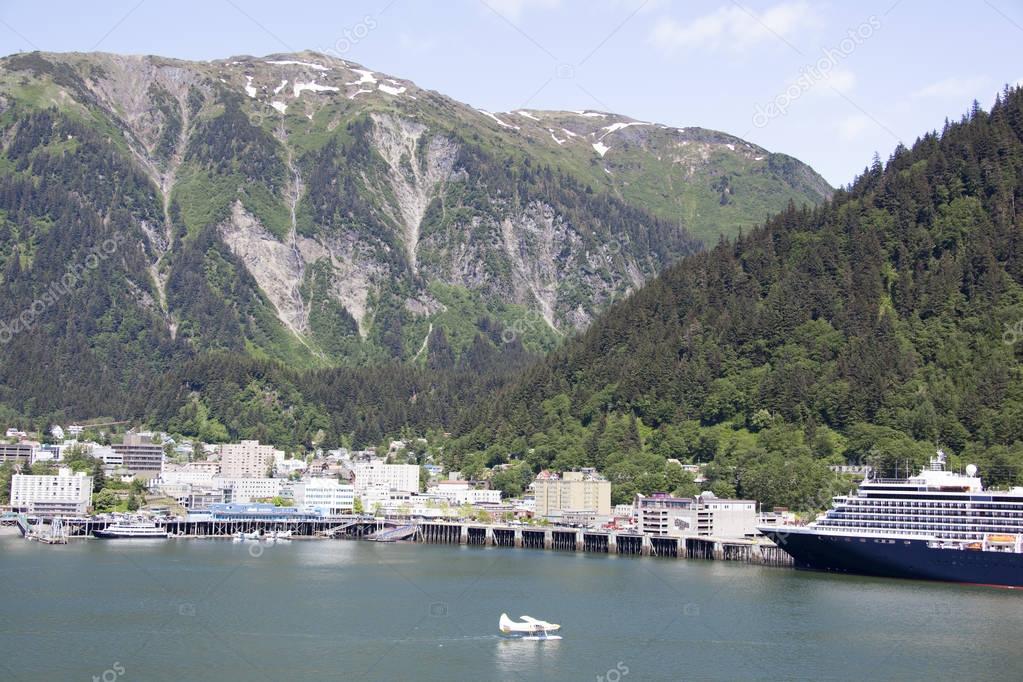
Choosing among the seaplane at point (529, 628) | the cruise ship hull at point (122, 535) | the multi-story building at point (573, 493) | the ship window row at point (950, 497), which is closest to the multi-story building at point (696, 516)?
the multi-story building at point (573, 493)

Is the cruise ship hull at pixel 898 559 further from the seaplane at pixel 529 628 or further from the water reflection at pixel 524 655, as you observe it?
the water reflection at pixel 524 655

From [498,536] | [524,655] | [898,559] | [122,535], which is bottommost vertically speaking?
[524,655]

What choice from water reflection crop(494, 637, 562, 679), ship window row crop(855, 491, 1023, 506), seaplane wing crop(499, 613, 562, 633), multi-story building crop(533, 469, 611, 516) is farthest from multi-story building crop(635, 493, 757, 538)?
water reflection crop(494, 637, 562, 679)

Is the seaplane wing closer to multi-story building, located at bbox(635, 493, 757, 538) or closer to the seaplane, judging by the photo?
the seaplane

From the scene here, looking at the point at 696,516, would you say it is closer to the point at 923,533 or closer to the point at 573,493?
the point at 573,493

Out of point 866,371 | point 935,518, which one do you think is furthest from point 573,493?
point 935,518
